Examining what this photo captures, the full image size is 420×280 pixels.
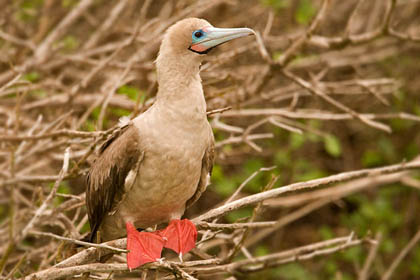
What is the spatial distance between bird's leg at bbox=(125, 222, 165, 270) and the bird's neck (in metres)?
0.74

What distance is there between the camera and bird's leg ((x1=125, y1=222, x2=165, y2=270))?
10.2 feet

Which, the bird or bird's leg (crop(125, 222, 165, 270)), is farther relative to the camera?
the bird

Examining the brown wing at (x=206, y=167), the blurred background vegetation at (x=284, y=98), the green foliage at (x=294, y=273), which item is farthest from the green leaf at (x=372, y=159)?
the brown wing at (x=206, y=167)

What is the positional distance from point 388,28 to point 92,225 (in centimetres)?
275

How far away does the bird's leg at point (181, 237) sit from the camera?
3322mm

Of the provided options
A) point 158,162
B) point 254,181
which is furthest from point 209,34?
point 254,181

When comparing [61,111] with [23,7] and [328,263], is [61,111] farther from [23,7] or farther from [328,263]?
[328,263]

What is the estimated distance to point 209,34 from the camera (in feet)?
11.2

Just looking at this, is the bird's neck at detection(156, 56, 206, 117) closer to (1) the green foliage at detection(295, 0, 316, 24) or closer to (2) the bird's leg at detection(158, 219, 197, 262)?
(2) the bird's leg at detection(158, 219, 197, 262)

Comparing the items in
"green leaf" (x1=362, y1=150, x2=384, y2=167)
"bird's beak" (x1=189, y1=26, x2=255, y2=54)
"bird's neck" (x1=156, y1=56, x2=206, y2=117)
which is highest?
"bird's beak" (x1=189, y1=26, x2=255, y2=54)

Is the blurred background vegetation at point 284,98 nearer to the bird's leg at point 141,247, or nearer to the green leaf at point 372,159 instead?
the green leaf at point 372,159

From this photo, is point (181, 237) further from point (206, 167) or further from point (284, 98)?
point (284, 98)

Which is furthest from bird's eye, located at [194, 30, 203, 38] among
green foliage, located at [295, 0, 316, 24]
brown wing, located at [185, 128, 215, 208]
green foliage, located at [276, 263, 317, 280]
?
green foliage, located at [276, 263, 317, 280]

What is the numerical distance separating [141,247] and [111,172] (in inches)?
20.4
